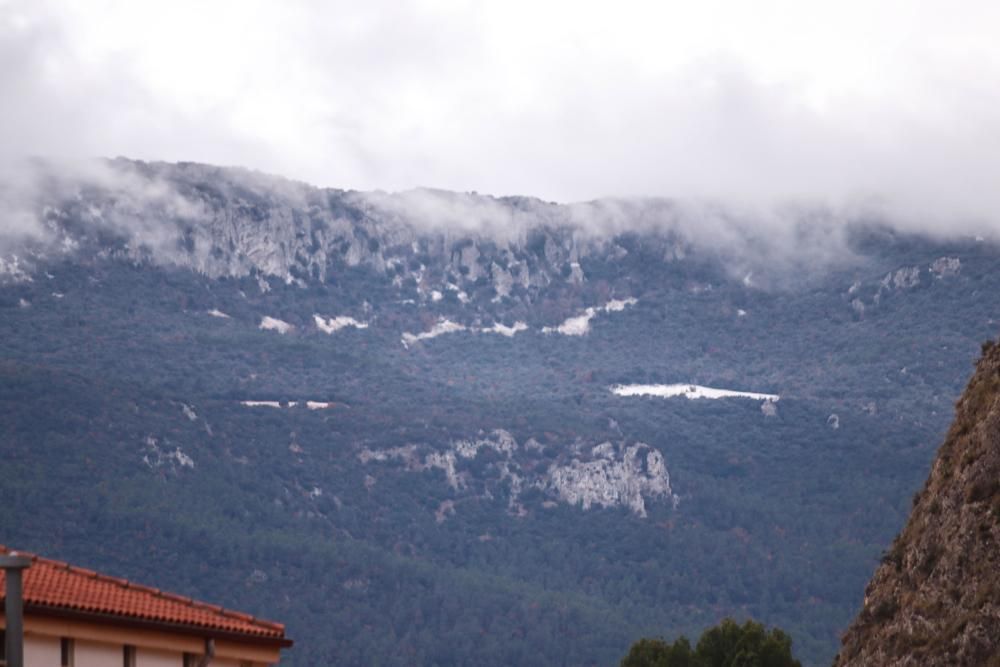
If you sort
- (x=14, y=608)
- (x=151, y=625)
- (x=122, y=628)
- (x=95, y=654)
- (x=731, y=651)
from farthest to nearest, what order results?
(x=731, y=651) → (x=151, y=625) → (x=122, y=628) → (x=95, y=654) → (x=14, y=608)

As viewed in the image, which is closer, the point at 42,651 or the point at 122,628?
the point at 42,651

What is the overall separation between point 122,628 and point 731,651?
6483cm

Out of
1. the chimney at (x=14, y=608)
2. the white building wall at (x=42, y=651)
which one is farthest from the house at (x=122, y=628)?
the chimney at (x=14, y=608)

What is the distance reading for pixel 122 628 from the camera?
3297 cm

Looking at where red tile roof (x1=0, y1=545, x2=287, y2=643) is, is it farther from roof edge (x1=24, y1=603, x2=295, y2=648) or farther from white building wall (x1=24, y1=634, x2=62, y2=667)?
white building wall (x1=24, y1=634, x2=62, y2=667)

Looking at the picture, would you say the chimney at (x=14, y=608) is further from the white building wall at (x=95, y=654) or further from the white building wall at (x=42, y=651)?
the white building wall at (x=95, y=654)

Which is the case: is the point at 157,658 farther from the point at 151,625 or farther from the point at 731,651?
the point at 731,651

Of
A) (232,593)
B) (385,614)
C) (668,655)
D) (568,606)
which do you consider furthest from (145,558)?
(668,655)

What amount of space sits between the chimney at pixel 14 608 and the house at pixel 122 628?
256cm

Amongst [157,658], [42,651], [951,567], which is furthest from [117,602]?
[951,567]

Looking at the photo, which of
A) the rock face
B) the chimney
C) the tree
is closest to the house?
the chimney

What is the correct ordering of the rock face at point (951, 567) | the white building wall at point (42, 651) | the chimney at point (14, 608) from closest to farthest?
the chimney at point (14, 608) < the white building wall at point (42, 651) < the rock face at point (951, 567)

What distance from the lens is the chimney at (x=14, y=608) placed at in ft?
88.0

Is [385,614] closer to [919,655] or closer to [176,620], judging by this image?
[919,655]
